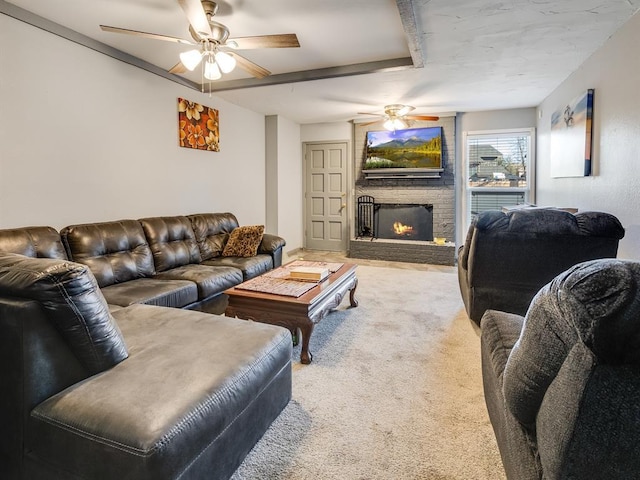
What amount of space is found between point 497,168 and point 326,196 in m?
2.95

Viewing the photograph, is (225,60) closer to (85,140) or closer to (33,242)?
(85,140)

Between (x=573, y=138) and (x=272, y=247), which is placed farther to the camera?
(x=272, y=247)

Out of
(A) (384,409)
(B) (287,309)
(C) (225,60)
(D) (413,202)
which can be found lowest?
(A) (384,409)

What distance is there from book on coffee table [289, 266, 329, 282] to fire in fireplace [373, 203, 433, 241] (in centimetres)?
381

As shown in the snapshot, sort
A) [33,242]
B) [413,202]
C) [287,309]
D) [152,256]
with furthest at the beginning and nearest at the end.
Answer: [413,202] < [152,256] < [33,242] < [287,309]

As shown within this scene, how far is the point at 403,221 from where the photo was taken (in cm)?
661

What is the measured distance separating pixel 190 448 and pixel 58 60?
334 centimetres

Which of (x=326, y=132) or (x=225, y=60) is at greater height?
(x=326, y=132)

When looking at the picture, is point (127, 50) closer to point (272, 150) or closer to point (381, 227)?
point (272, 150)

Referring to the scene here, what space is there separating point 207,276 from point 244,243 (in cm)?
98

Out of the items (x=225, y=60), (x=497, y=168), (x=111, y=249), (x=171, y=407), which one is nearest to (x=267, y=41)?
(x=225, y=60)

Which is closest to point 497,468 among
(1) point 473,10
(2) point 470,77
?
(1) point 473,10

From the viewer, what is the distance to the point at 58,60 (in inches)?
121

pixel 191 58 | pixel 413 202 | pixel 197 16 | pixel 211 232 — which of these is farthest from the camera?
pixel 413 202
